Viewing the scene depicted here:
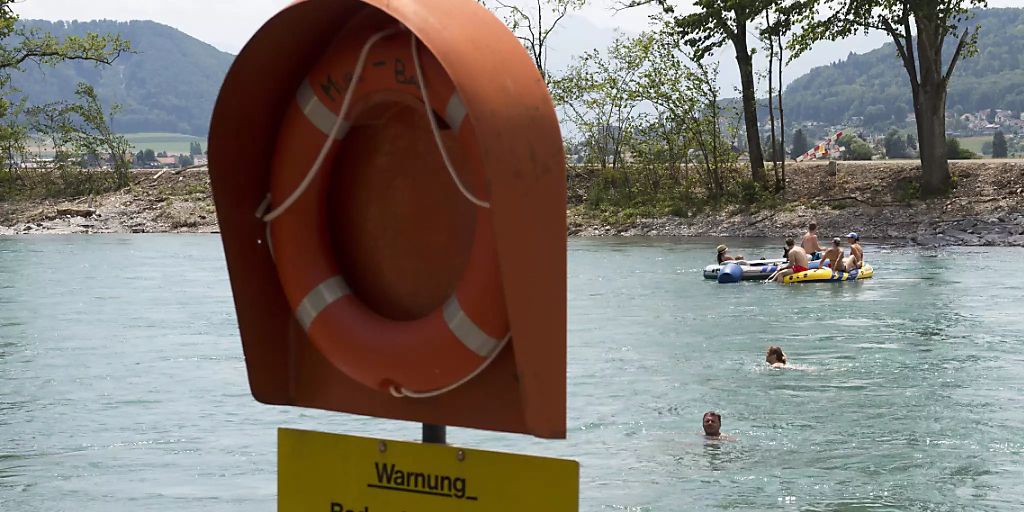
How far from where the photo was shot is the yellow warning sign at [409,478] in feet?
8.71

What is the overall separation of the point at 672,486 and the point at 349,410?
6520 millimetres

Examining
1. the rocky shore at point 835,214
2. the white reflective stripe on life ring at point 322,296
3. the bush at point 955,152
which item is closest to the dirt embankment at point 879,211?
the rocky shore at point 835,214

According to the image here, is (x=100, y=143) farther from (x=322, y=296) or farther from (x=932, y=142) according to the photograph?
(x=322, y=296)

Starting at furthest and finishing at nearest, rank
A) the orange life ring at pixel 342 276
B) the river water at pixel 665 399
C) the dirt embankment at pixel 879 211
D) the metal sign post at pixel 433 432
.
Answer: the dirt embankment at pixel 879 211
the river water at pixel 665 399
the metal sign post at pixel 433 432
the orange life ring at pixel 342 276

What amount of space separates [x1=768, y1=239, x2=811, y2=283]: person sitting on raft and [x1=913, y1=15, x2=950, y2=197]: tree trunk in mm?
10400

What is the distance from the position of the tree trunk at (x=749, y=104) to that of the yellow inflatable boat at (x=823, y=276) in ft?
40.7

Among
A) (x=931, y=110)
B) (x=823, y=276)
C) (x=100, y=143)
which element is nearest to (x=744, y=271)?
(x=823, y=276)

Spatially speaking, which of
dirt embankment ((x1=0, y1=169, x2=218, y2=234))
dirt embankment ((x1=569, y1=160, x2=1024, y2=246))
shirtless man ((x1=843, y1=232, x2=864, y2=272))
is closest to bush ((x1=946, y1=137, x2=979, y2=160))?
dirt embankment ((x1=569, y1=160, x2=1024, y2=246))

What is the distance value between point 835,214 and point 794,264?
10369 millimetres

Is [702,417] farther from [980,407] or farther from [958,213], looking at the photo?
[958,213]

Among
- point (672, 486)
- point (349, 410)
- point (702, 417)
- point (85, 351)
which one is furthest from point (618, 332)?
point (349, 410)

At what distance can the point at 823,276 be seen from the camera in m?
21.0

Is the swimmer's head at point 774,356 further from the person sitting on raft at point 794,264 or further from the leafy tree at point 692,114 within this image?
the leafy tree at point 692,114

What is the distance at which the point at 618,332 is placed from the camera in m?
17.2
